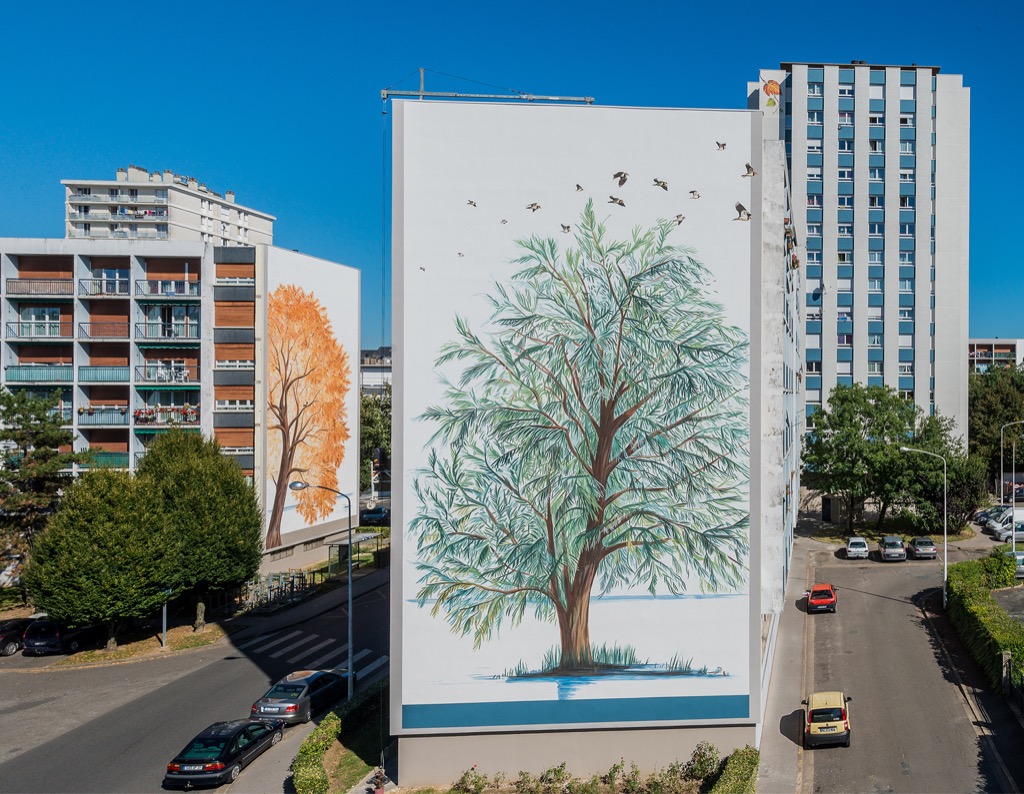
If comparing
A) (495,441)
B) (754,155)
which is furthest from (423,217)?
(754,155)

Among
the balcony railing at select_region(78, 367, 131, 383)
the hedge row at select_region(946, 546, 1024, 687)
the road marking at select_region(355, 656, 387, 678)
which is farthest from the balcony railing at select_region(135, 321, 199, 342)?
the hedge row at select_region(946, 546, 1024, 687)

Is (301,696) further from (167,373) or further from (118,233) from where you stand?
(118,233)

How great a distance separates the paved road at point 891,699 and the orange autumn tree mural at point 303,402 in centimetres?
2932

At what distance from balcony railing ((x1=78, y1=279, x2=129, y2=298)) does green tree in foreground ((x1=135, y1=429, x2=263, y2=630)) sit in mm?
11856

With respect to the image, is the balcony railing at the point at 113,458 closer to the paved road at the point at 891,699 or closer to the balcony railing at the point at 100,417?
the balcony railing at the point at 100,417

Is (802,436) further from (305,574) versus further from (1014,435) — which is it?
(305,574)

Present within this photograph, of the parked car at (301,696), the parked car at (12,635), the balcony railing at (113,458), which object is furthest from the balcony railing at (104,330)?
the parked car at (301,696)

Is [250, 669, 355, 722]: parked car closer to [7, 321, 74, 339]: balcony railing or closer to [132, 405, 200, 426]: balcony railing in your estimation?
[132, 405, 200, 426]: balcony railing

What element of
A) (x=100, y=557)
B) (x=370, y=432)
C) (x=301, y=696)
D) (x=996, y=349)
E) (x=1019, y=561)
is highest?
(x=996, y=349)

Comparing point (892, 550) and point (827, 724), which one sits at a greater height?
point (892, 550)

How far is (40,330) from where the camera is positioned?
44188 millimetres

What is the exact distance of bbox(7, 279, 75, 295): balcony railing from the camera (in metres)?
43.7

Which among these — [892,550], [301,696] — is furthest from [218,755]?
[892,550]

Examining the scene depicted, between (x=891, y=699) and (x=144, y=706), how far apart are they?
2465cm
